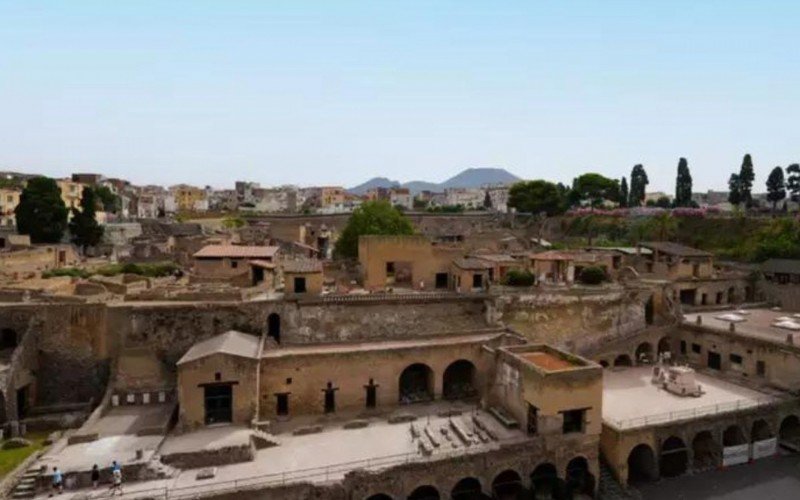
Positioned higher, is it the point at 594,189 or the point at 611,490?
the point at 594,189

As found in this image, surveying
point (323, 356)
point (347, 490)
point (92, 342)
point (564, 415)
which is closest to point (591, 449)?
point (564, 415)

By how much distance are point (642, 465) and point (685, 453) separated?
2566mm

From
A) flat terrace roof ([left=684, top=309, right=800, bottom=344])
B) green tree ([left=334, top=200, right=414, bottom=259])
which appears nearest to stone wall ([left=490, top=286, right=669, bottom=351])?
flat terrace roof ([left=684, top=309, right=800, bottom=344])

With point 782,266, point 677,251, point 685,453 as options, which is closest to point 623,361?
point 685,453

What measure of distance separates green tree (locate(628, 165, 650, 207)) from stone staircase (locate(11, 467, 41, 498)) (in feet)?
323

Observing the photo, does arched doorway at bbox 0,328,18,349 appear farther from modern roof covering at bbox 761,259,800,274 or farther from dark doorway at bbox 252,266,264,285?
modern roof covering at bbox 761,259,800,274

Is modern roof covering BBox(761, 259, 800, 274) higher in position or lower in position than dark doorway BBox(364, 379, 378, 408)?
higher

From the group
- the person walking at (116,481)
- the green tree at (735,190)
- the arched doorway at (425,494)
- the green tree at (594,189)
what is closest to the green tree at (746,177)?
the green tree at (735,190)

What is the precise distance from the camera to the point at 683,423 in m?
29.9

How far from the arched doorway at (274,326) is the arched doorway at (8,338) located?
559 inches

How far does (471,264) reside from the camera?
134 ft

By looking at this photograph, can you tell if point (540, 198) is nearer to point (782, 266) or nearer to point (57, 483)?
point (782, 266)

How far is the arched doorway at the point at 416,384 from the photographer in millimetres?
32844

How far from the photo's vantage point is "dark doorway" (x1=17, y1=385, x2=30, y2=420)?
101 feet
